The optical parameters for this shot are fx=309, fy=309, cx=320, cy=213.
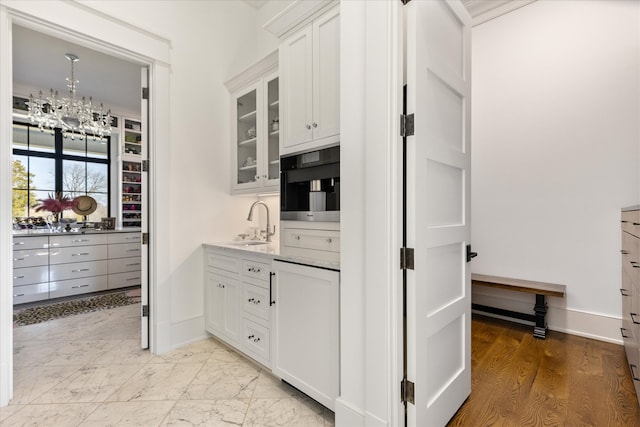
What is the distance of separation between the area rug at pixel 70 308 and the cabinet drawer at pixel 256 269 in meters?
2.64

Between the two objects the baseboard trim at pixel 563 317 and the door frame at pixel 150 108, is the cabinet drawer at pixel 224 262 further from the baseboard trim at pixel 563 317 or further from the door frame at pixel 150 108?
the baseboard trim at pixel 563 317

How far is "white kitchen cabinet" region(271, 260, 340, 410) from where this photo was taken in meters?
1.63

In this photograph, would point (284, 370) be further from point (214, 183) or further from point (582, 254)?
point (582, 254)

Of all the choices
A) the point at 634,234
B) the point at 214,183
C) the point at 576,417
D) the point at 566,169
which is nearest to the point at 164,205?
the point at 214,183

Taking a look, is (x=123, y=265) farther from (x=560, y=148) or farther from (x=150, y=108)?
(x=560, y=148)

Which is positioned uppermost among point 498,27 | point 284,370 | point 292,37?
point 498,27

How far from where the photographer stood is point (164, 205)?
263 centimetres

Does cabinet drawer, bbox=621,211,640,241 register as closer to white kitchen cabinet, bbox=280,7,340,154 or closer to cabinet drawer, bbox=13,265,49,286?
white kitchen cabinet, bbox=280,7,340,154

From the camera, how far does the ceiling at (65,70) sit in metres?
3.38

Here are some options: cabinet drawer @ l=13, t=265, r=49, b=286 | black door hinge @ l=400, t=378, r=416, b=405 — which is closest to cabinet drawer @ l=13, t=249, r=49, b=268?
cabinet drawer @ l=13, t=265, r=49, b=286

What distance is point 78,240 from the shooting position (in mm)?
4320

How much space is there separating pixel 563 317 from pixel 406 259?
7.93 feet

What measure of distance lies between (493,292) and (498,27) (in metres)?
2.71

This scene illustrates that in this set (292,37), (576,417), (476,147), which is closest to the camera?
(576,417)
